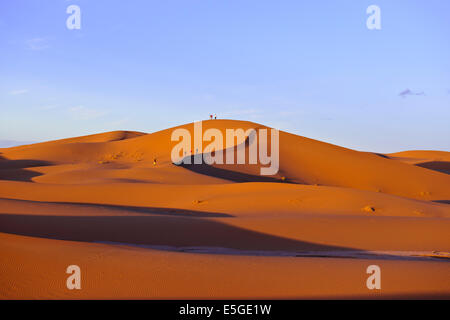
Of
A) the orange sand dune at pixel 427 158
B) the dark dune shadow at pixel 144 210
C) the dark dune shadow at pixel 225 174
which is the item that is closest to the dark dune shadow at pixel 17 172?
the dark dune shadow at pixel 225 174

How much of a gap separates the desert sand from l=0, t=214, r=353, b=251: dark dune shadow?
22 mm

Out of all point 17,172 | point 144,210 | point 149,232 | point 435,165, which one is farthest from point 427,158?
point 149,232

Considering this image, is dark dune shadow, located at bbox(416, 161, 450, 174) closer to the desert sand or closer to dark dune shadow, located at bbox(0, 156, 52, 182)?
the desert sand

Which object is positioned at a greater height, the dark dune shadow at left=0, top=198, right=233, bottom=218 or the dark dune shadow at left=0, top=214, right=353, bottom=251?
the dark dune shadow at left=0, top=198, right=233, bottom=218

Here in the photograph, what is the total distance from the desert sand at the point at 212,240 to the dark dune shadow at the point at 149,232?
0.02 meters

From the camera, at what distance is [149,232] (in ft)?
29.8

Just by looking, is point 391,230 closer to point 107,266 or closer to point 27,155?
point 107,266

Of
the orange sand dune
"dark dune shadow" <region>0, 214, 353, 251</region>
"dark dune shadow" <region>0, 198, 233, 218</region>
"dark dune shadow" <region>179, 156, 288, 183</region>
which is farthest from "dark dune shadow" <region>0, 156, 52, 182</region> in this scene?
the orange sand dune

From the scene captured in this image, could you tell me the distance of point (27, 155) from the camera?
3319 centimetres

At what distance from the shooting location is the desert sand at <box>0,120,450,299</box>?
4891 millimetres

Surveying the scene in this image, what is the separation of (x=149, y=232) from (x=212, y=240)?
4.48 feet

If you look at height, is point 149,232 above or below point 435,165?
below

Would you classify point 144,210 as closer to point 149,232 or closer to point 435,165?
point 149,232

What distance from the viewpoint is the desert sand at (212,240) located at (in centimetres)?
489
